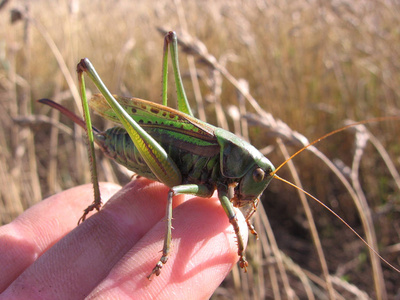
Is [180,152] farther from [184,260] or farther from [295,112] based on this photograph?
[295,112]

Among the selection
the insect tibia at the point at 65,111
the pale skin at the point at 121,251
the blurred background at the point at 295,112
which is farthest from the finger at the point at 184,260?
the insect tibia at the point at 65,111

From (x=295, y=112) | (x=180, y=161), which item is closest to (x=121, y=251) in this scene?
(x=180, y=161)

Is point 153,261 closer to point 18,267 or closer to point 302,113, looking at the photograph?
point 18,267

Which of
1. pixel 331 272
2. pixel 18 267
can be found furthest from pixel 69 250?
pixel 331 272

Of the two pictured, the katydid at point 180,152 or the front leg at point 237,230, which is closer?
the front leg at point 237,230

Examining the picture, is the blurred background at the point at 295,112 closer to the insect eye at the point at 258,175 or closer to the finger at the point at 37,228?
the finger at the point at 37,228

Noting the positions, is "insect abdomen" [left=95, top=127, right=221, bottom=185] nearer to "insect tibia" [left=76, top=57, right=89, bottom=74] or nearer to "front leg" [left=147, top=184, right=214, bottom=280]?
"front leg" [left=147, top=184, right=214, bottom=280]
